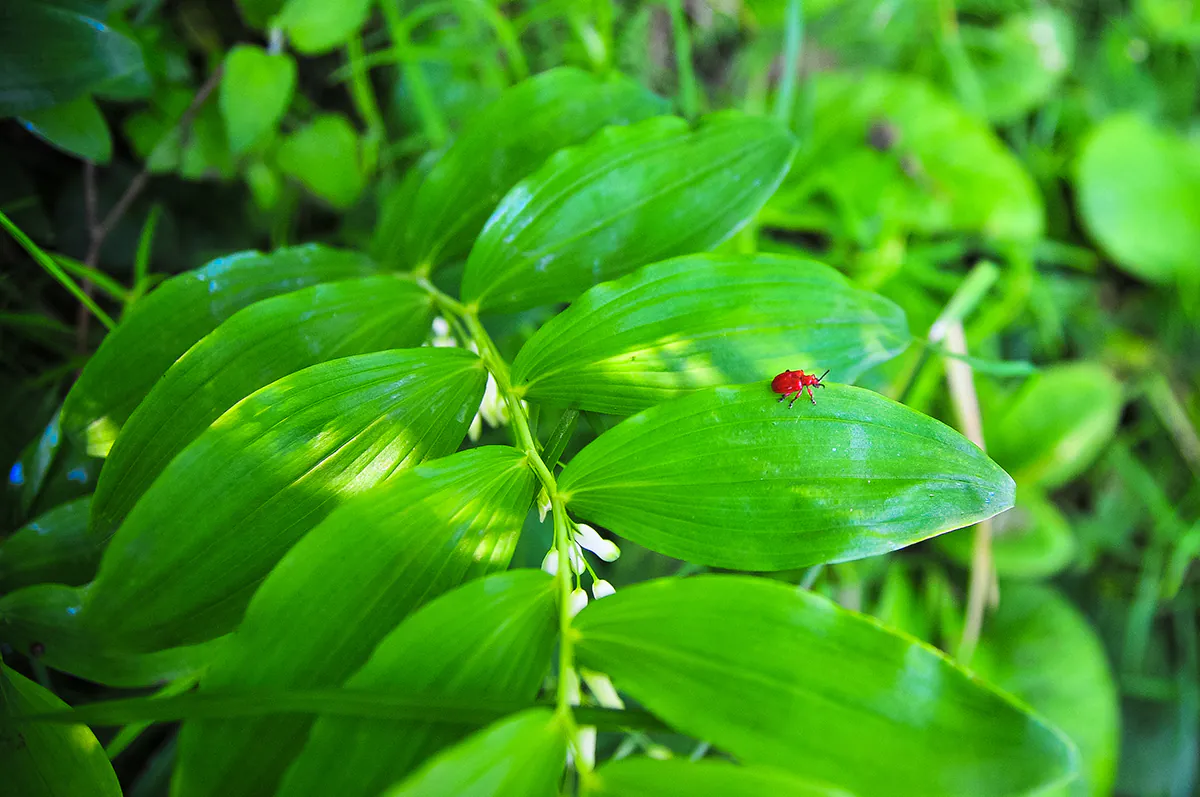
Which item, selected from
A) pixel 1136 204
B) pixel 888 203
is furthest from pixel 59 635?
pixel 1136 204

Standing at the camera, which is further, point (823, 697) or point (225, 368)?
point (225, 368)

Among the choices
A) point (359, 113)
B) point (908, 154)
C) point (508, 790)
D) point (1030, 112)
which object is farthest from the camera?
point (1030, 112)

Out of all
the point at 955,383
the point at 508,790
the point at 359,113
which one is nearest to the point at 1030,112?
the point at 955,383

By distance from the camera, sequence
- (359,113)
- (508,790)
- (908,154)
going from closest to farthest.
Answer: (508,790)
(359,113)
(908,154)

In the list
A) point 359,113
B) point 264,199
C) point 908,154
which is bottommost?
point 908,154

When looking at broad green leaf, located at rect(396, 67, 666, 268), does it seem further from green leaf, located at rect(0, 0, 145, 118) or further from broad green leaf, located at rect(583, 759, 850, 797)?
broad green leaf, located at rect(583, 759, 850, 797)

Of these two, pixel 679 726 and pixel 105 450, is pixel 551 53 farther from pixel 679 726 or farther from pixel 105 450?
pixel 679 726

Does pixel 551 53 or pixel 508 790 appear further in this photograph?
pixel 551 53

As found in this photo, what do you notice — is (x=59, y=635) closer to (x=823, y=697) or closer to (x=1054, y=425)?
(x=823, y=697)
